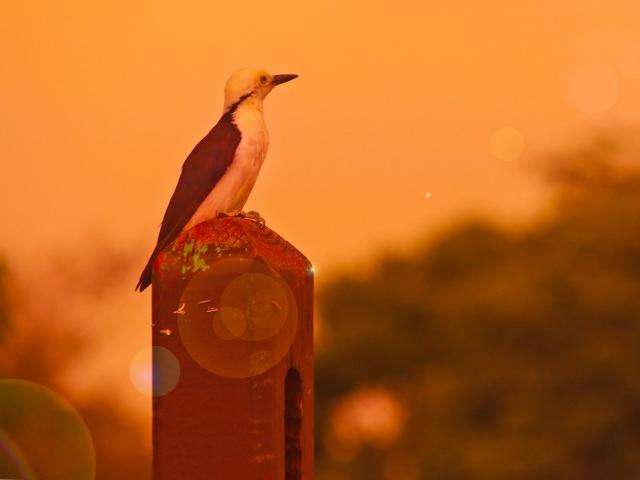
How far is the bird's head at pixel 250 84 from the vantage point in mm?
4992

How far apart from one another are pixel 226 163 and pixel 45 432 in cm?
1696

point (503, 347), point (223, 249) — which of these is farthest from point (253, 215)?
point (503, 347)

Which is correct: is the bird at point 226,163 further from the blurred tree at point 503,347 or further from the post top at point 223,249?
the blurred tree at point 503,347

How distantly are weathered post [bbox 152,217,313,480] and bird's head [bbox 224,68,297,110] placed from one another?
2.55m

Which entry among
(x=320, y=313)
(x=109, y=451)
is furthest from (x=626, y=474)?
(x=109, y=451)

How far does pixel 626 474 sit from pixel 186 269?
700 inches

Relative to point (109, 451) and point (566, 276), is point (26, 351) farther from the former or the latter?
point (566, 276)

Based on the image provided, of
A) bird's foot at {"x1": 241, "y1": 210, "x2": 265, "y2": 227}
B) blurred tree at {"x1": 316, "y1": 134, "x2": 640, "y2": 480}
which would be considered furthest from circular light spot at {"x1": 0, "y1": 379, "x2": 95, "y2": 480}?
bird's foot at {"x1": 241, "y1": 210, "x2": 265, "y2": 227}

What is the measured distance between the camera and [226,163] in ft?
15.1

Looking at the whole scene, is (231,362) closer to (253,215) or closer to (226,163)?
(253,215)

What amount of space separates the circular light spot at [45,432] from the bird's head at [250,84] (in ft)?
47.8

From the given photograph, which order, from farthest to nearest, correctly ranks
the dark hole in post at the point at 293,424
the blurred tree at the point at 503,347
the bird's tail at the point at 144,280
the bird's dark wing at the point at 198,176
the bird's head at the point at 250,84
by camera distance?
1. the blurred tree at the point at 503,347
2. the bird's head at the point at 250,84
3. the bird's dark wing at the point at 198,176
4. the bird's tail at the point at 144,280
5. the dark hole in post at the point at 293,424

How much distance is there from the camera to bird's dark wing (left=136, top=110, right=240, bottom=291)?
4.07 m

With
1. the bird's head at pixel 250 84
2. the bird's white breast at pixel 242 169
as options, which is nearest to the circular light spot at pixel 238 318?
the bird's white breast at pixel 242 169
